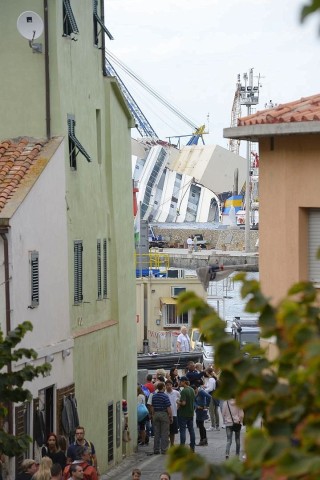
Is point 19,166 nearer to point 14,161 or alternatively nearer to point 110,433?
point 14,161

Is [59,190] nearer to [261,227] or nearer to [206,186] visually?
[261,227]

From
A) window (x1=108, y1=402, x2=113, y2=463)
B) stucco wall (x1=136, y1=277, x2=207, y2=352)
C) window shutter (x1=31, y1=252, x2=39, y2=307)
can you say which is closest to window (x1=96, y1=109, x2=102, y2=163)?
window (x1=108, y1=402, x2=113, y2=463)

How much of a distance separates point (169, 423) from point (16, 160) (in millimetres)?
6649

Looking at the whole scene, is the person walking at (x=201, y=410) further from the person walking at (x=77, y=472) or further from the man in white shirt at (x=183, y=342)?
the man in white shirt at (x=183, y=342)

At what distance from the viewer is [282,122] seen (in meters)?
17.4

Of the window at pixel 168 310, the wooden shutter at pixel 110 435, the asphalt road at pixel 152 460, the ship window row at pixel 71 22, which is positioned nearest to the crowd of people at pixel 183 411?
the asphalt road at pixel 152 460

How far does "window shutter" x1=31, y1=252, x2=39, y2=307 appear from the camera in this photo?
23000 millimetres

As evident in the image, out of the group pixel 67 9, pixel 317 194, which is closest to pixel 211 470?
pixel 317 194

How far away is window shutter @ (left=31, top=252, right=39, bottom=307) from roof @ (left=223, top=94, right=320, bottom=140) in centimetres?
569

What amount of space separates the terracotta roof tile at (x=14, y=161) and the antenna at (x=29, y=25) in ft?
5.76

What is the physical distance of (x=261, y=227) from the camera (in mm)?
18078

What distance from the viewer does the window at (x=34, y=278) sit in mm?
22969

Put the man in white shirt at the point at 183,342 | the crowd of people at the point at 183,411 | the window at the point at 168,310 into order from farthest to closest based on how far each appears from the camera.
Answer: the window at the point at 168,310 → the man in white shirt at the point at 183,342 → the crowd of people at the point at 183,411

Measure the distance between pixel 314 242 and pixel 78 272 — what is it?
9.73 m
